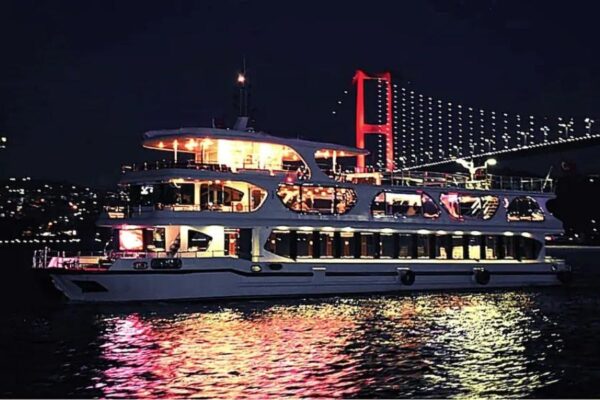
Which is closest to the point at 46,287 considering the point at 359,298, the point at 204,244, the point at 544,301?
the point at 204,244

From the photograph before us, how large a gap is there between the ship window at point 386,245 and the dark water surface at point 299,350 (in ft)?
13.0

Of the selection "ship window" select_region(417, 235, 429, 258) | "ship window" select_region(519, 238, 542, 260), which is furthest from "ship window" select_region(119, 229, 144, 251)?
"ship window" select_region(519, 238, 542, 260)

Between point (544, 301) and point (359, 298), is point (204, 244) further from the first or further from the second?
point (544, 301)

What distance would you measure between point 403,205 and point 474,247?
12.7 ft

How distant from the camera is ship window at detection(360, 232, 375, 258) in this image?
99.6 ft

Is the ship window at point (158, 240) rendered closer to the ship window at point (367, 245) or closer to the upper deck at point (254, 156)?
the upper deck at point (254, 156)

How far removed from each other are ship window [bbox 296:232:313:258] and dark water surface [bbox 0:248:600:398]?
2.03 meters

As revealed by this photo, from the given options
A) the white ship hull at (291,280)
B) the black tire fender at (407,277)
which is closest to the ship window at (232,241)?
the white ship hull at (291,280)

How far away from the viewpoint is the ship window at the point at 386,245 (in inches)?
1212

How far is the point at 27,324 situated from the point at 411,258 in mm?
15427

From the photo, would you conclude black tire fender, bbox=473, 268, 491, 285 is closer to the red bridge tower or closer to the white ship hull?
the white ship hull

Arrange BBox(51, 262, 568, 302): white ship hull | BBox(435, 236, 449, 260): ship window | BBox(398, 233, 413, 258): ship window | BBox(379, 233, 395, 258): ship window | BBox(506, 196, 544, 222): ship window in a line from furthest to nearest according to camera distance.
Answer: BBox(506, 196, 544, 222): ship window → BBox(435, 236, 449, 260): ship window → BBox(398, 233, 413, 258): ship window → BBox(379, 233, 395, 258): ship window → BBox(51, 262, 568, 302): white ship hull

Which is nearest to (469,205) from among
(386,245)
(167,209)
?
(386,245)

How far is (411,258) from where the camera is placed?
103ft
